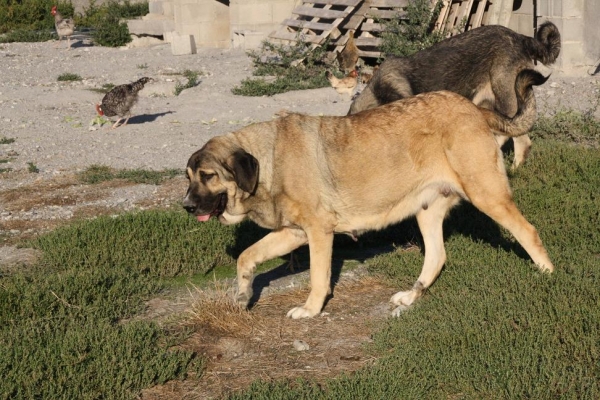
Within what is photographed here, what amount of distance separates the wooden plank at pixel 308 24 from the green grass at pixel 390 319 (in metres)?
10.2

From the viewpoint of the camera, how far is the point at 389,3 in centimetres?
1761

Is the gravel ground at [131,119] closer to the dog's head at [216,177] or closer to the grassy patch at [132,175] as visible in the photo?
the grassy patch at [132,175]

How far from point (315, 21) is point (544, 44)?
923 centimetres

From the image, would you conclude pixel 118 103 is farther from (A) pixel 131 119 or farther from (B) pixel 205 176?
(B) pixel 205 176

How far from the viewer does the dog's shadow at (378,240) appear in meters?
7.38

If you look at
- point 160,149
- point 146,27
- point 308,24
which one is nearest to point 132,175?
point 160,149

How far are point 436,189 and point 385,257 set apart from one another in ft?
3.61

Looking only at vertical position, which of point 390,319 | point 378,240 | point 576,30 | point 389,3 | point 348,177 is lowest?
point 389,3

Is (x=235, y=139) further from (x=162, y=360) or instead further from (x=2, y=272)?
(x=2, y=272)

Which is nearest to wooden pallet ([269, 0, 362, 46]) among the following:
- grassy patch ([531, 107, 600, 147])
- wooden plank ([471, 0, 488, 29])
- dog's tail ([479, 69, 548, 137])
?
wooden plank ([471, 0, 488, 29])

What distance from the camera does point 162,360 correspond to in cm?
529

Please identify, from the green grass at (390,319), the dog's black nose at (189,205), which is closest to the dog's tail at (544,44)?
the green grass at (390,319)

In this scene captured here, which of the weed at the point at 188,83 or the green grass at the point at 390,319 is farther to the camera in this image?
the weed at the point at 188,83

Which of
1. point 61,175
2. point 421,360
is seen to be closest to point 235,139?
point 421,360
